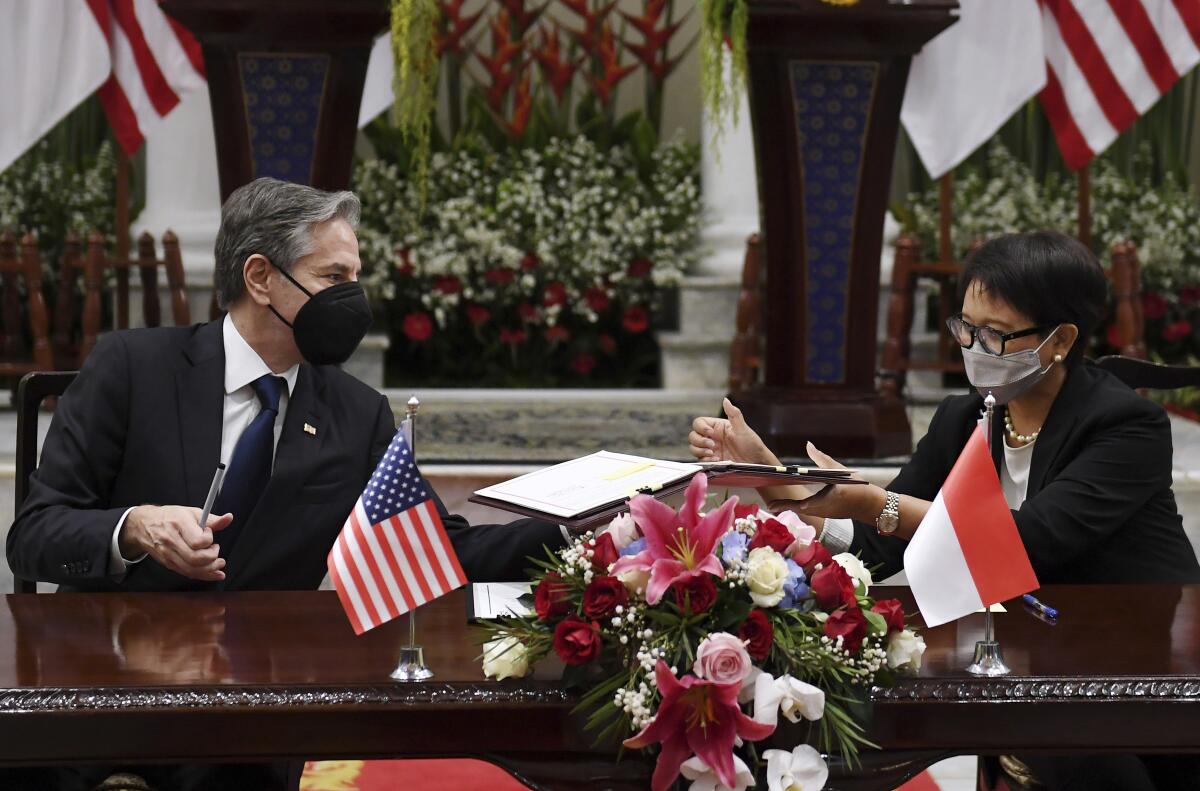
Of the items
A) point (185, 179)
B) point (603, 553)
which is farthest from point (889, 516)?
point (185, 179)

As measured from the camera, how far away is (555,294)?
308 inches

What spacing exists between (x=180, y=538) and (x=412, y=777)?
1342 millimetres

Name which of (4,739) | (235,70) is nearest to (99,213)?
(235,70)

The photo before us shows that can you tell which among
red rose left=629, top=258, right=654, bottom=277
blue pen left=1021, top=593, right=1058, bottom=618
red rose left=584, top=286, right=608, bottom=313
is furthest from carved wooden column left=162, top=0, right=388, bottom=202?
blue pen left=1021, top=593, right=1058, bottom=618

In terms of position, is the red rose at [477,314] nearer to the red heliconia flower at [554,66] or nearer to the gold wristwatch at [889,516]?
the red heliconia flower at [554,66]

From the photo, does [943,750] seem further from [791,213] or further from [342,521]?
[791,213]

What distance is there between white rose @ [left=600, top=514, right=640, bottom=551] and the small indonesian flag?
37 centimetres

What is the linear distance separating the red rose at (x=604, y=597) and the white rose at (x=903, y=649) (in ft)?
1.05

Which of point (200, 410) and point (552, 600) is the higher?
point (200, 410)

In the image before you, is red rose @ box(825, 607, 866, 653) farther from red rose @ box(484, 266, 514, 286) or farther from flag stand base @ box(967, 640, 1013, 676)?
red rose @ box(484, 266, 514, 286)

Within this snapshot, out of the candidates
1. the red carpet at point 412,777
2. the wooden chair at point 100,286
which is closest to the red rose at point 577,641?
the red carpet at point 412,777

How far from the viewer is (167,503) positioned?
2459mm

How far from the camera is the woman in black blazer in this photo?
8.19ft

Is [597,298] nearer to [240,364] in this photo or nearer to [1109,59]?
[1109,59]
